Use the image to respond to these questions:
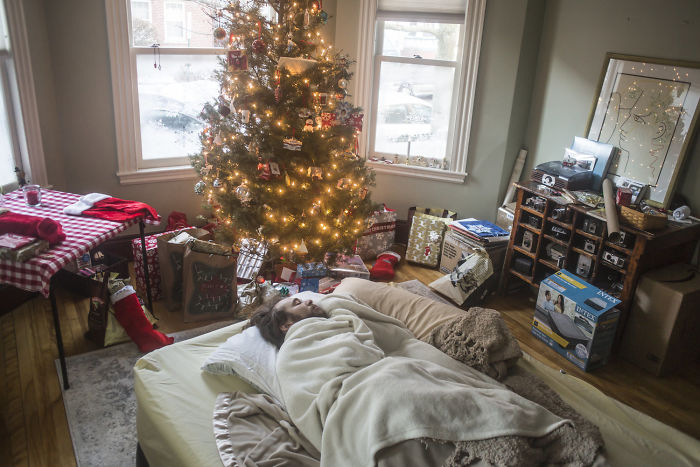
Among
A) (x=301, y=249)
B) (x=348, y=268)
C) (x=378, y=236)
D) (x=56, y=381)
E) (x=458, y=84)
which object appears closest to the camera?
(x=56, y=381)

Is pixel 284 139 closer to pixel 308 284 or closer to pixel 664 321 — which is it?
pixel 308 284

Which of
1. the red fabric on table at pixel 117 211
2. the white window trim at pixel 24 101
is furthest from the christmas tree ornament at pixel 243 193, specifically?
the white window trim at pixel 24 101

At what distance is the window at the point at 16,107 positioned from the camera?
323 cm

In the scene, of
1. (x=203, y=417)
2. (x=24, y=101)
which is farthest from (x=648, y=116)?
(x=24, y=101)

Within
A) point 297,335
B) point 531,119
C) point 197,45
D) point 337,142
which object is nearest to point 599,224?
point 531,119

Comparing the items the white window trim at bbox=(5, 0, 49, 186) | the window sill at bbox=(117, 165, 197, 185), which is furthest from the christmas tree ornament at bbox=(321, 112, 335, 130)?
the white window trim at bbox=(5, 0, 49, 186)

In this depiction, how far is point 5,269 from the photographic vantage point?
2396 mm

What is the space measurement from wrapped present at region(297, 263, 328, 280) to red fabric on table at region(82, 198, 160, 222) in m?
1.02

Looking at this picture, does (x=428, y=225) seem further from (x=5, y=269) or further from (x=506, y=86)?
(x=5, y=269)

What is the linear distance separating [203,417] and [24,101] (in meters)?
2.64

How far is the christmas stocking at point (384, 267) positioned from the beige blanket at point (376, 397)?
1914mm

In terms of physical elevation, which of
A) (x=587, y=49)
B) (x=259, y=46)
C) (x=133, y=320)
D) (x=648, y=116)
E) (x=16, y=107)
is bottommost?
(x=133, y=320)

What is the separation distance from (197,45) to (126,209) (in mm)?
1695

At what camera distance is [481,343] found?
6.95 ft
